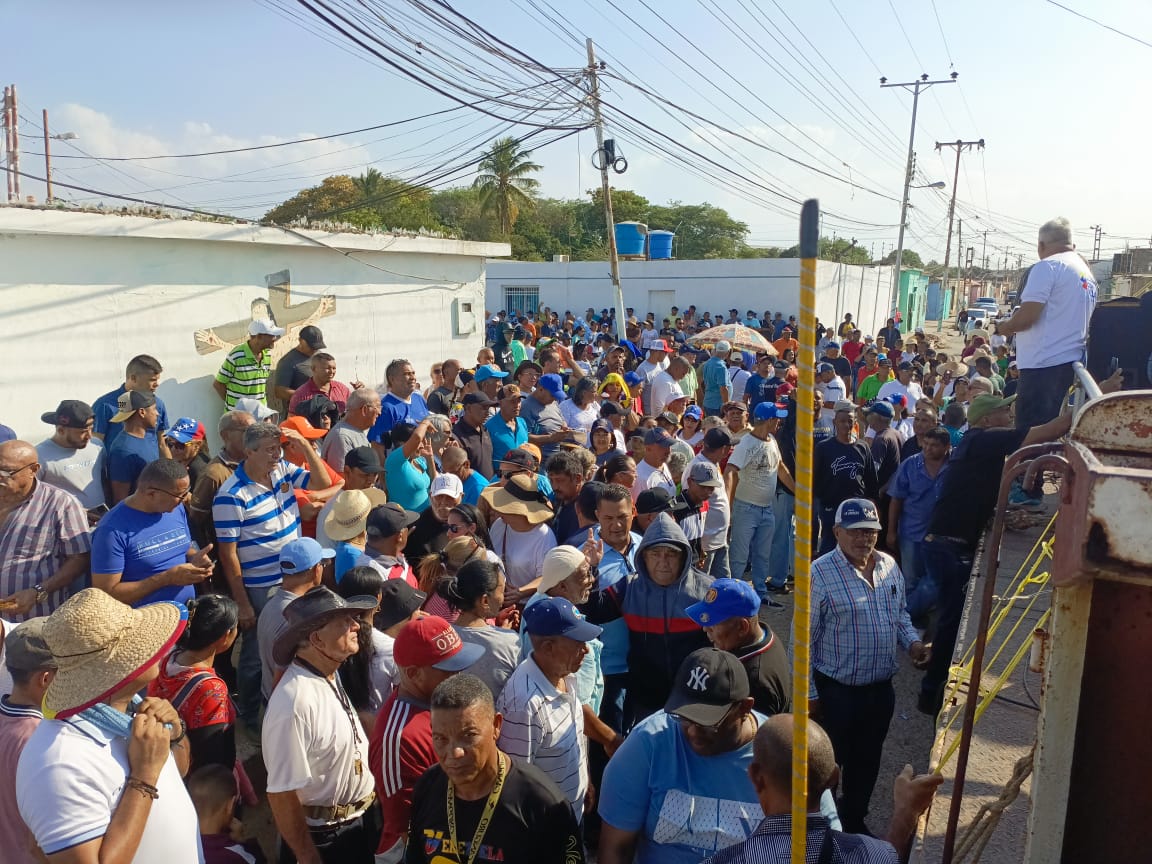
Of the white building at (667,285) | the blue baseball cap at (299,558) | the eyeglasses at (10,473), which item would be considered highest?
the white building at (667,285)

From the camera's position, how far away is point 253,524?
4582 mm

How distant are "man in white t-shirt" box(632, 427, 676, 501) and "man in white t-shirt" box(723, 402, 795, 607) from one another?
70 centimetres

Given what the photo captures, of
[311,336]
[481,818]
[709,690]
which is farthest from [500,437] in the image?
[481,818]

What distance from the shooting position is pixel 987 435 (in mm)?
5242

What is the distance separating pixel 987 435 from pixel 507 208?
42611 mm

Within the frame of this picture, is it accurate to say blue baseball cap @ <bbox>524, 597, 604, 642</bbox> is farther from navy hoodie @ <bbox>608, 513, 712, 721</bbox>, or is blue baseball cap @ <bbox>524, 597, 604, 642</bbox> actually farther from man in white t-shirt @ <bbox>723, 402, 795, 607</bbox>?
man in white t-shirt @ <bbox>723, 402, 795, 607</bbox>

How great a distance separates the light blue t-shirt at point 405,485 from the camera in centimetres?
552

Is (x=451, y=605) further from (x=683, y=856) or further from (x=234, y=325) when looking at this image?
(x=234, y=325)

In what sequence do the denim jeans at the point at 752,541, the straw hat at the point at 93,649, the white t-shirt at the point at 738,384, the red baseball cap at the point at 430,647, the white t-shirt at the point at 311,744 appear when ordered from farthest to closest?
the white t-shirt at the point at 738,384, the denim jeans at the point at 752,541, the red baseball cap at the point at 430,647, the white t-shirt at the point at 311,744, the straw hat at the point at 93,649

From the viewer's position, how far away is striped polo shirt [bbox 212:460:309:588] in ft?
14.9

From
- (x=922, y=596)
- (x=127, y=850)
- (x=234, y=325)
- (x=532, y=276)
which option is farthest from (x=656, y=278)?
(x=127, y=850)

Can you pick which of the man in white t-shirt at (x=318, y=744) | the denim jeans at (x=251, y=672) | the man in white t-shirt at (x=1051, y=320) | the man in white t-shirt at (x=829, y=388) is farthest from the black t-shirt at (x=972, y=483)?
the man in white t-shirt at (x=829, y=388)

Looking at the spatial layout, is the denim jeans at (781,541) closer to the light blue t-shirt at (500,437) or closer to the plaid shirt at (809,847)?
the light blue t-shirt at (500,437)

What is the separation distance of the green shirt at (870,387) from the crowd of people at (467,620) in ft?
14.4
